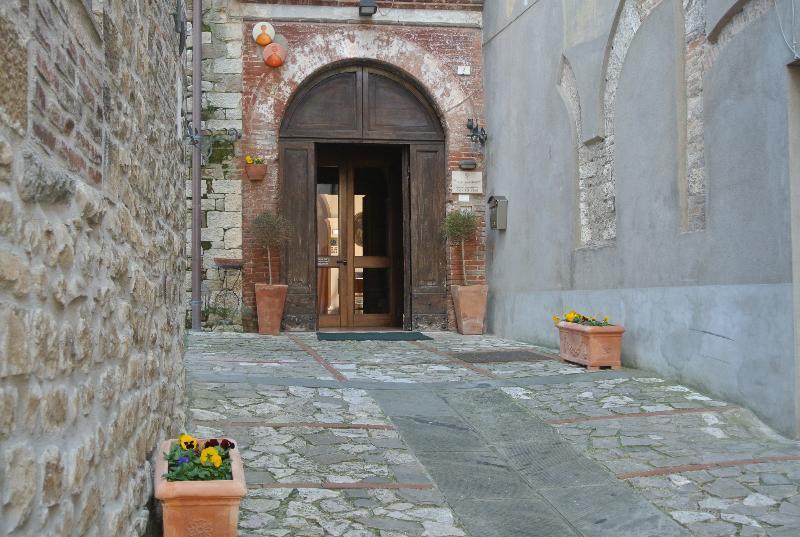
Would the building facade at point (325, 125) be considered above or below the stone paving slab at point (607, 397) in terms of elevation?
above

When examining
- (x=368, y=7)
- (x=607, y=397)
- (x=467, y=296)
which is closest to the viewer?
(x=607, y=397)

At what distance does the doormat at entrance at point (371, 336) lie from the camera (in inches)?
353

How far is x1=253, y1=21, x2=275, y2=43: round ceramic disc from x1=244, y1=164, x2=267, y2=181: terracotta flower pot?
5.05ft

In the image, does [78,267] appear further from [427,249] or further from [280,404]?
[427,249]

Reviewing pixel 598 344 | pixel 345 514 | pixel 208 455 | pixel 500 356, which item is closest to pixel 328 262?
pixel 500 356

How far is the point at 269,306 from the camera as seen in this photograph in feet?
30.8

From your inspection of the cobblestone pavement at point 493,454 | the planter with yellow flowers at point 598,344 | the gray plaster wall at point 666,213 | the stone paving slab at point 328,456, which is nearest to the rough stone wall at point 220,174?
the gray plaster wall at point 666,213

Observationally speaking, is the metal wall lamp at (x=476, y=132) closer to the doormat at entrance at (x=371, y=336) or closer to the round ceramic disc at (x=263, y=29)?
the doormat at entrance at (x=371, y=336)

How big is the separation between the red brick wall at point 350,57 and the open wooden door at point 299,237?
0.65 feet

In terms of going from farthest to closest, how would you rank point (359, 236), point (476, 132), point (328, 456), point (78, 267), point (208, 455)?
point (359, 236) → point (476, 132) → point (328, 456) → point (208, 455) → point (78, 267)

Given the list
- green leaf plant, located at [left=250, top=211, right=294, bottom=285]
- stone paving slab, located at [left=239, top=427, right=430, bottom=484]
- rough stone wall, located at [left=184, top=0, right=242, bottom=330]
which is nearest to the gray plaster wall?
stone paving slab, located at [left=239, top=427, right=430, bottom=484]

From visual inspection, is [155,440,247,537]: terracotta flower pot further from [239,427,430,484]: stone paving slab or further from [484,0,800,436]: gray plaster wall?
[484,0,800,436]: gray plaster wall

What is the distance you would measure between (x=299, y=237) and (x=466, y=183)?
2.16 m

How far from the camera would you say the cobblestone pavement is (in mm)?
3303
